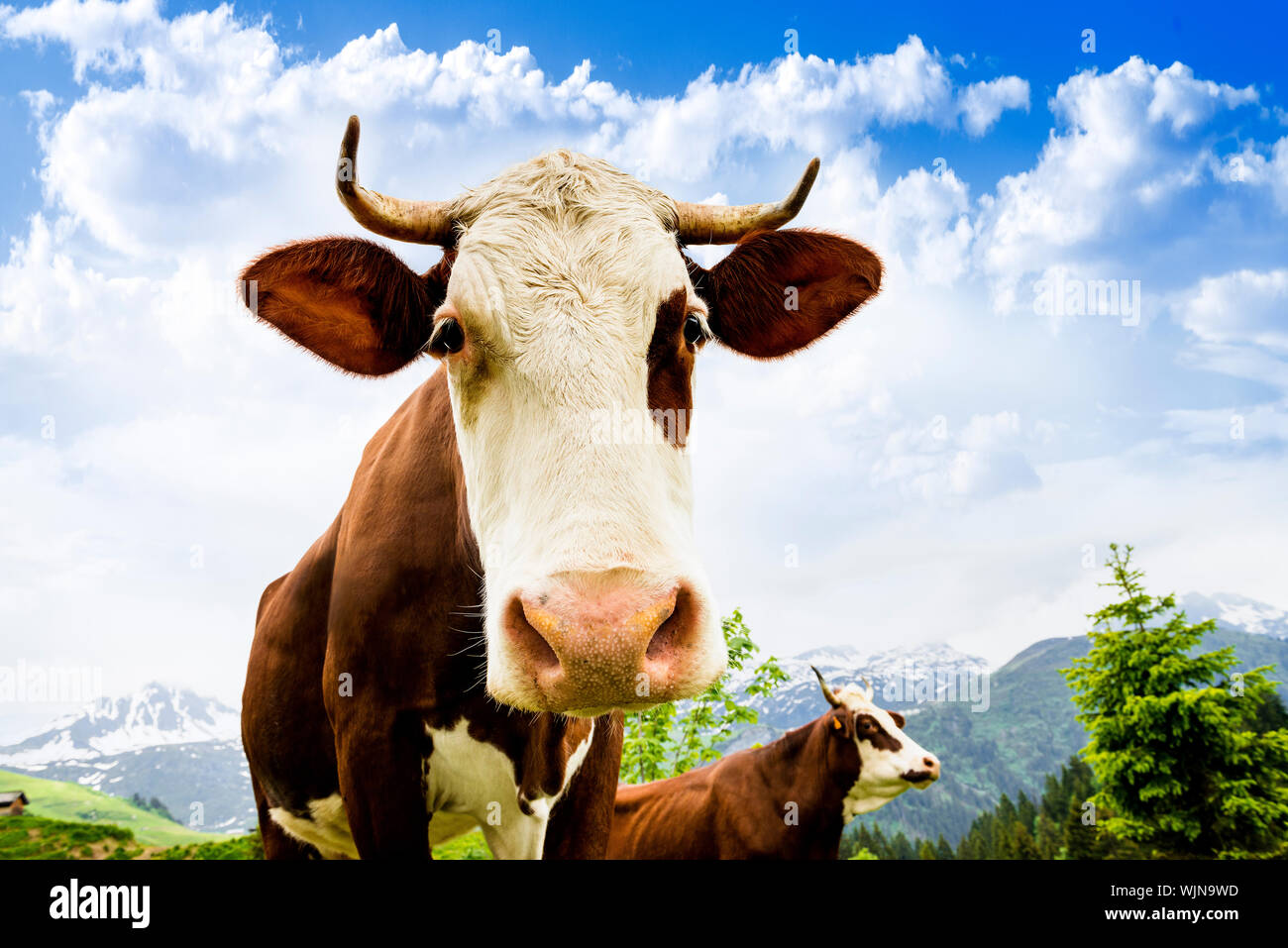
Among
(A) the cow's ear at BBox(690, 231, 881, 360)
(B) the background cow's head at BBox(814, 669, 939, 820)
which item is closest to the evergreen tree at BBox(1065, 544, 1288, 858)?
(B) the background cow's head at BBox(814, 669, 939, 820)

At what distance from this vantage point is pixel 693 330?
9.55ft

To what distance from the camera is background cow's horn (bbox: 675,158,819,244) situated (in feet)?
11.3

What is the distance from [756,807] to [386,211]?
8.48m

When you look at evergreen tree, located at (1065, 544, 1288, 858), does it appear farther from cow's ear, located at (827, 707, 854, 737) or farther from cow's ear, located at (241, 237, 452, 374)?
cow's ear, located at (241, 237, 452, 374)

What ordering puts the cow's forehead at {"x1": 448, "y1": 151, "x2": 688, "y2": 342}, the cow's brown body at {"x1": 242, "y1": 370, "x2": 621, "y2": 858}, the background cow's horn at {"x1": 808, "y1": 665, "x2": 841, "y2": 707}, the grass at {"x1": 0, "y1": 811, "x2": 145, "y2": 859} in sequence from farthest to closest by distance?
the background cow's horn at {"x1": 808, "y1": 665, "x2": 841, "y2": 707}, the grass at {"x1": 0, "y1": 811, "x2": 145, "y2": 859}, the cow's brown body at {"x1": 242, "y1": 370, "x2": 621, "y2": 858}, the cow's forehead at {"x1": 448, "y1": 151, "x2": 688, "y2": 342}

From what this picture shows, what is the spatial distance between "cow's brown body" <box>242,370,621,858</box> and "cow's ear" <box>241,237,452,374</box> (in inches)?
13.4

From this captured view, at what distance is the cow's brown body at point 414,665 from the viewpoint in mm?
3070

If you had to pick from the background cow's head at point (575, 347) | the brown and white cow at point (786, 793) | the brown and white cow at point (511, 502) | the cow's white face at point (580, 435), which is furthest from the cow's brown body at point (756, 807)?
the cow's white face at point (580, 435)

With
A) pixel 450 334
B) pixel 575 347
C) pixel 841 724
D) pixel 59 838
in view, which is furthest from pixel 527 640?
pixel 59 838

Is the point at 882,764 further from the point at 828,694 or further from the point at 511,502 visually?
the point at 511,502

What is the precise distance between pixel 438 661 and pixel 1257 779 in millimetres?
20821

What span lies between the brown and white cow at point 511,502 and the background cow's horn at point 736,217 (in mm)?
11
